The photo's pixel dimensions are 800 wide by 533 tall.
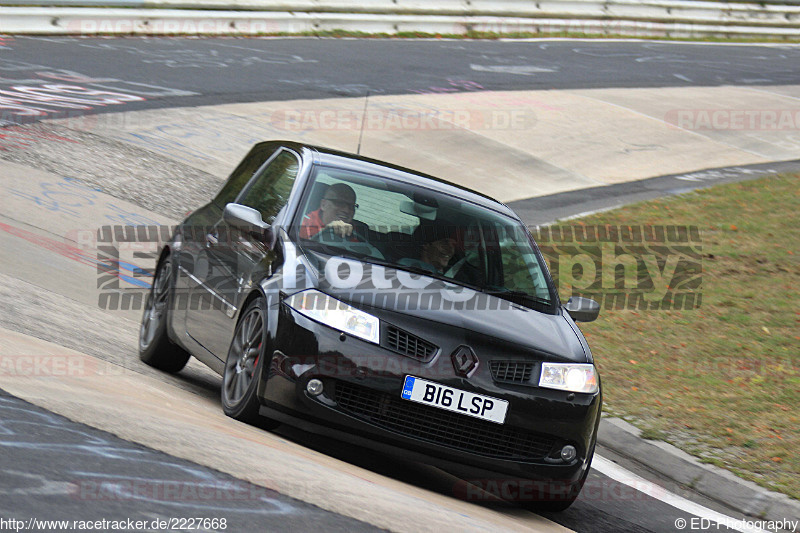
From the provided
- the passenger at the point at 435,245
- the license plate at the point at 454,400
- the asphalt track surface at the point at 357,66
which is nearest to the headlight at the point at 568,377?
the license plate at the point at 454,400

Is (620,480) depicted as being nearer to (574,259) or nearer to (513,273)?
(513,273)

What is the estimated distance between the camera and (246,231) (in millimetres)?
6848

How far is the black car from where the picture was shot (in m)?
5.64

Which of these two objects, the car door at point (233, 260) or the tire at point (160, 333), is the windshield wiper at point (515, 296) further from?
the tire at point (160, 333)

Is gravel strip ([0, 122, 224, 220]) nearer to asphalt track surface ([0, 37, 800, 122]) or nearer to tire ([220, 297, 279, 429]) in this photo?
asphalt track surface ([0, 37, 800, 122])

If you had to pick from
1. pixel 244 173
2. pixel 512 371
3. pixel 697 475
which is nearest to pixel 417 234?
pixel 512 371

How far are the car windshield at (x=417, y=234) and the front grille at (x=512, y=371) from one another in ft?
2.76

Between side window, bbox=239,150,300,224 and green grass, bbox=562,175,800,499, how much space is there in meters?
2.96

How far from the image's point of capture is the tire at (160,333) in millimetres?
7871

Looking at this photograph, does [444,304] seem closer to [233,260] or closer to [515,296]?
[515,296]

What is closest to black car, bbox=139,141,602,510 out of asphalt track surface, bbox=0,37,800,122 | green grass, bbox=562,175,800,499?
green grass, bbox=562,175,800,499

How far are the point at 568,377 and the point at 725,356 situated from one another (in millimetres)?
4440

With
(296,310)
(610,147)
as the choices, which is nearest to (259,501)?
(296,310)

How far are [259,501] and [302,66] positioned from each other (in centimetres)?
1912
